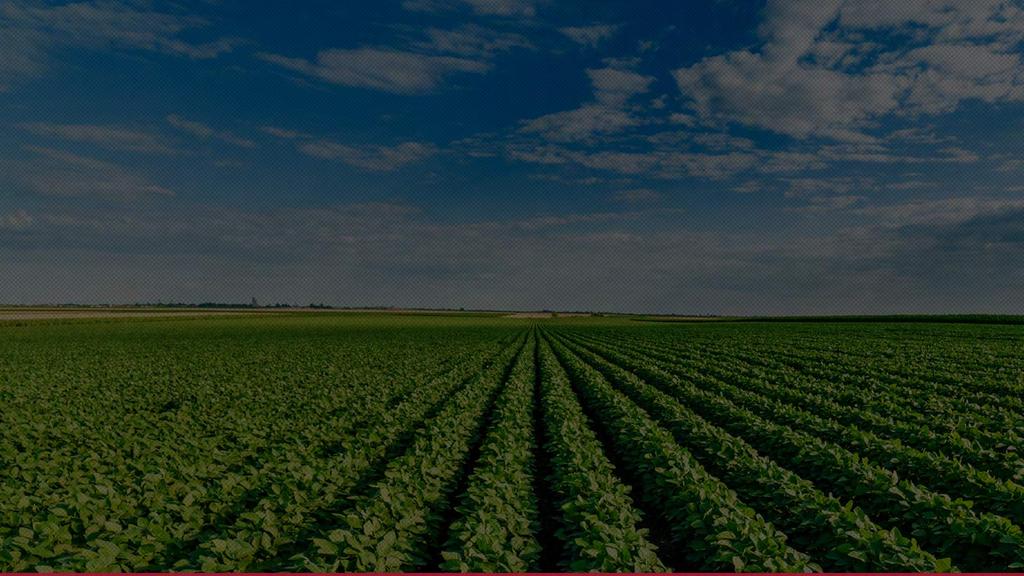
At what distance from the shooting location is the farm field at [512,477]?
6.54 m

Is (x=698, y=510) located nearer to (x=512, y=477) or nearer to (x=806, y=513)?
(x=806, y=513)

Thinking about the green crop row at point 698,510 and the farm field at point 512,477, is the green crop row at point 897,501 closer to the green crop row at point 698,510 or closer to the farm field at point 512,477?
the farm field at point 512,477

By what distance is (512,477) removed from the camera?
9352 mm

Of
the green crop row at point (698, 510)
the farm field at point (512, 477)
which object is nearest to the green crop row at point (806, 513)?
the farm field at point (512, 477)

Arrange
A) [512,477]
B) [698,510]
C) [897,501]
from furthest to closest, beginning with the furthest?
[512,477] < [897,501] < [698,510]

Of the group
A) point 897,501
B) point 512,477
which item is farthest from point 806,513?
point 512,477

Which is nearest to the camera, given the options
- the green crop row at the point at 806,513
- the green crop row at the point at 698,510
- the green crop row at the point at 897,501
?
the green crop row at the point at 806,513

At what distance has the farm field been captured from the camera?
6543 mm

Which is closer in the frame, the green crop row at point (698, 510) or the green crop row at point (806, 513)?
the green crop row at point (806, 513)

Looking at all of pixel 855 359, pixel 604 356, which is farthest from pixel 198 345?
pixel 855 359

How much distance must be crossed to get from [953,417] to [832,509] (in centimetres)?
1006

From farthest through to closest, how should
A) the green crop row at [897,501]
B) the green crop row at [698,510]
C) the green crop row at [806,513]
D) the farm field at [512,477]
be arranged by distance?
the green crop row at [897,501] → the farm field at [512,477] → the green crop row at [698,510] → the green crop row at [806,513]

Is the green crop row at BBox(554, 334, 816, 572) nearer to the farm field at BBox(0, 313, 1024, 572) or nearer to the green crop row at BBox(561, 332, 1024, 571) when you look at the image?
the farm field at BBox(0, 313, 1024, 572)

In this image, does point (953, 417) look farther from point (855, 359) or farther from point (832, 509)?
point (855, 359)
